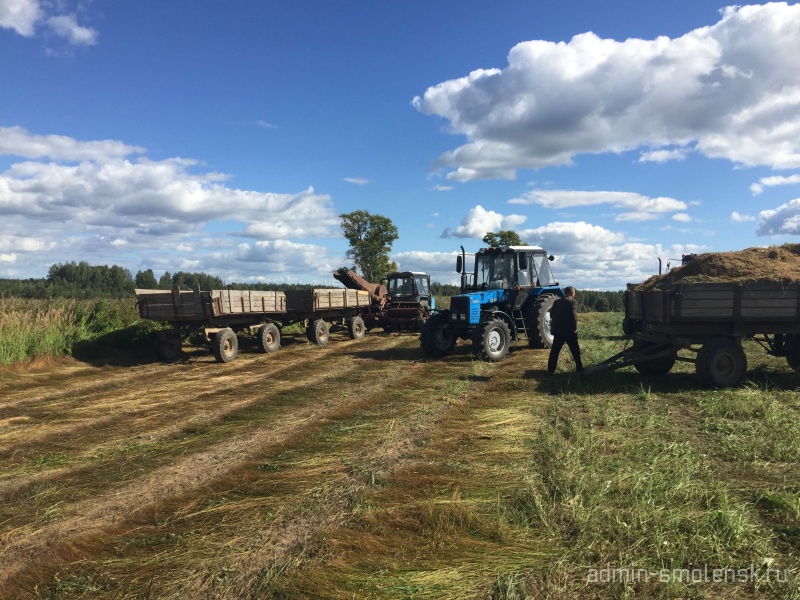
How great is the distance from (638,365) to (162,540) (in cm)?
822

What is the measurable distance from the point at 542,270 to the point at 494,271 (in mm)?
1246

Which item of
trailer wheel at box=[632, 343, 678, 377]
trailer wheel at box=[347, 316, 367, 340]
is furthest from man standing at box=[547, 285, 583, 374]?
trailer wheel at box=[347, 316, 367, 340]

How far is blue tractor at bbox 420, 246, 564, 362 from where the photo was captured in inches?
482

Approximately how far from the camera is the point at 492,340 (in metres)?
11.6

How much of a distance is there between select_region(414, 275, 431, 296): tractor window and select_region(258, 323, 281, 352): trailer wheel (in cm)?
683

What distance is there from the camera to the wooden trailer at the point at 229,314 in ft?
42.2

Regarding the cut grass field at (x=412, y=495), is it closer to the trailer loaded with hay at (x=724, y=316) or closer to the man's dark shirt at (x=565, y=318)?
the trailer loaded with hay at (x=724, y=316)

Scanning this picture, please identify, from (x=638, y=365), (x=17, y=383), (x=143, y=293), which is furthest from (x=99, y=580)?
(x=143, y=293)

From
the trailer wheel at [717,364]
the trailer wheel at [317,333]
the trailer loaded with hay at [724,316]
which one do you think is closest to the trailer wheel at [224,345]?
the trailer wheel at [317,333]

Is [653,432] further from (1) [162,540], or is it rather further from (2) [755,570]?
(1) [162,540]

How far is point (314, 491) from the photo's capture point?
433cm

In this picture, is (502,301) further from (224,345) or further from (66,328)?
(66,328)

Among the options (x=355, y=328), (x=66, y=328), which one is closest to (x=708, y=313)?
(x=355, y=328)

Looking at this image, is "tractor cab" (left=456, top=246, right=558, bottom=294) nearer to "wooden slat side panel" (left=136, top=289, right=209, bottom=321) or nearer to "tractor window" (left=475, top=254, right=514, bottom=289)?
"tractor window" (left=475, top=254, right=514, bottom=289)
